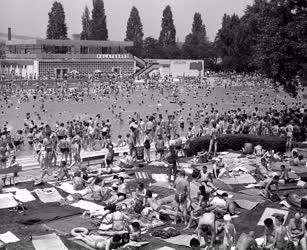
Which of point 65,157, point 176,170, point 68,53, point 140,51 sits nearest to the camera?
point 176,170

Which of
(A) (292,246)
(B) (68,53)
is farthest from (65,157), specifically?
(B) (68,53)

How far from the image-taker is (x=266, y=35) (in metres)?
23.4

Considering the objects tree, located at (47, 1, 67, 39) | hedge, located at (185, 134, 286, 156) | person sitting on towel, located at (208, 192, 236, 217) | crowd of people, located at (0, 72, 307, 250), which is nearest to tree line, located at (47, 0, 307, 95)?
tree, located at (47, 1, 67, 39)

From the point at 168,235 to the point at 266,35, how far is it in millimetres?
15270

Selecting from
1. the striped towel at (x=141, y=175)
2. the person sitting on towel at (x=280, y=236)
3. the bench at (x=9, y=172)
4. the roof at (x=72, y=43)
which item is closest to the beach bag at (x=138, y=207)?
the person sitting on towel at (x=280, y=236)

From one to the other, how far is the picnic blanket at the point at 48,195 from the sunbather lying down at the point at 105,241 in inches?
127

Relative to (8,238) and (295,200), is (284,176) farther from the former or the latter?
(8,238)

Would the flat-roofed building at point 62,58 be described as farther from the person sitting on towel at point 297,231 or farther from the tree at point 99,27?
the person sitting on towel at point 297,231

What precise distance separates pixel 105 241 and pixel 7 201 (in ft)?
13.3

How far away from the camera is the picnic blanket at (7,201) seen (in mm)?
12531

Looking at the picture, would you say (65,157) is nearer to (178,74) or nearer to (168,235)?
(168,235)

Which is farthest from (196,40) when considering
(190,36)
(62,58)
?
(62,58)

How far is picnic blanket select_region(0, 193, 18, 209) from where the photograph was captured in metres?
12.5

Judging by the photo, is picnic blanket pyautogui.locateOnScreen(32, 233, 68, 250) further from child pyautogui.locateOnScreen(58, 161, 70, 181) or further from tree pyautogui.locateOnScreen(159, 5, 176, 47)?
tree pyautogui.locateOnScreen(159, 5, 176, 47)
